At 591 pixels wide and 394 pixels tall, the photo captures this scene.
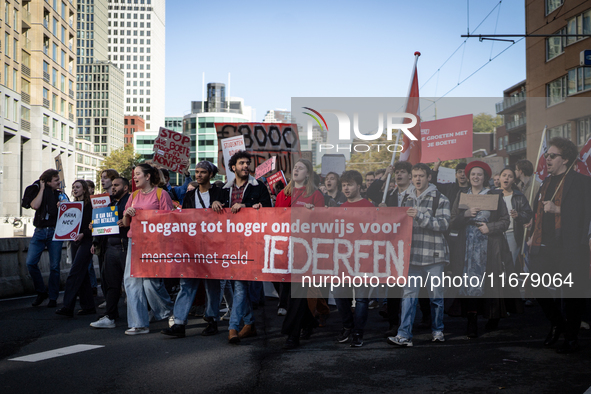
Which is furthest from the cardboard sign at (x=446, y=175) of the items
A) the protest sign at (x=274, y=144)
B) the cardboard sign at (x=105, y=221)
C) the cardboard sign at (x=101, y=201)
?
the protest sign at (x=274, y=144)

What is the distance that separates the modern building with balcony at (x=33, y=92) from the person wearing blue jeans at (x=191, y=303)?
46513mm

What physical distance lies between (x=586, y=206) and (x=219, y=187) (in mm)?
4041

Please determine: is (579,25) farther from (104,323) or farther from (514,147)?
(104,323)

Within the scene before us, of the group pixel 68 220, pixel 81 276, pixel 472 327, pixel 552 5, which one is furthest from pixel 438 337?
pixel 552 5

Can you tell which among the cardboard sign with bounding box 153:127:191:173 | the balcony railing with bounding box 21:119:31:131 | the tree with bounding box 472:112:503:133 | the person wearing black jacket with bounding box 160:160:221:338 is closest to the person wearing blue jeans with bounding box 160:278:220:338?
the person wearing black jacket with bounding box 160:160:221:338

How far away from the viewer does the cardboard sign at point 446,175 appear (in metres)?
7.05

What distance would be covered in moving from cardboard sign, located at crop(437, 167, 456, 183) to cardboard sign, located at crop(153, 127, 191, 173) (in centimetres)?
689

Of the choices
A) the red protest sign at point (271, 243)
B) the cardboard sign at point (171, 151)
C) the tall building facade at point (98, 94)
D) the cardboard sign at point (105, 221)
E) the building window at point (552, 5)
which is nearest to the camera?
the red protest sign at point (271, 243)

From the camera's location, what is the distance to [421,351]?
20.1 ft

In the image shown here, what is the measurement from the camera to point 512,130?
6609mm

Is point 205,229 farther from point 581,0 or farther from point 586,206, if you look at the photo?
point 581,0

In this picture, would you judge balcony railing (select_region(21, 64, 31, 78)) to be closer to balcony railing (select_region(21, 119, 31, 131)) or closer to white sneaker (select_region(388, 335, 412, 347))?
balcony railing (select_region(21, 119, 31, 131))

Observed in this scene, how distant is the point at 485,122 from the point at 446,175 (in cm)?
76

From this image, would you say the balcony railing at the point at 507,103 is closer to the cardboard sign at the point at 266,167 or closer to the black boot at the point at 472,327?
the black boot at the point at 472,327
